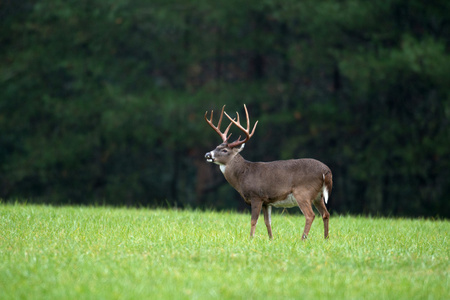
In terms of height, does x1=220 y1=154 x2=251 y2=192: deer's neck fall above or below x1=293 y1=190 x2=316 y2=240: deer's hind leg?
above

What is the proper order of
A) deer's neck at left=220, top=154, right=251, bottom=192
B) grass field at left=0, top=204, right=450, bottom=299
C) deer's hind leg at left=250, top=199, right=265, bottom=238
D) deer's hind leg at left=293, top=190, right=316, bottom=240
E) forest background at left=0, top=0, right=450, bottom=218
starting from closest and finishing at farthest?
grass field at left=0, top=204, right=450, bottom=299 < deer's hind leg at left=293, top=190, right=316, bottom=240 < deer's hind leg at left=250, top=199, right=265, bottom=238 < deer's neck at left=220, top=154, right=251, bottom=192 < forest background at left=0, top=0, right=450, bottom=218

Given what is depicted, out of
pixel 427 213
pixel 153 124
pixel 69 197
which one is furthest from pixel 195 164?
pixel 427 213

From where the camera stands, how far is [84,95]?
20.2 metres

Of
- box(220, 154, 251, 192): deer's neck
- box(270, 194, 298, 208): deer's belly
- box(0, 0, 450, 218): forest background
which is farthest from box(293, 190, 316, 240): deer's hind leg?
box(0, 0, 450, 218): forest background

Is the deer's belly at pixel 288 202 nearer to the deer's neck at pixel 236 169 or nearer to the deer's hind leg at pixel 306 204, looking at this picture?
the deer's hind leg at pixel 306 204

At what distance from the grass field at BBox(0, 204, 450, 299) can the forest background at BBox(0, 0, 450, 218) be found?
8266mm

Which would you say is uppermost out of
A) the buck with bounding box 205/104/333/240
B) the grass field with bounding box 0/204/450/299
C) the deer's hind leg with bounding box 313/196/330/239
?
the buck with bounding box 205/104/333/240

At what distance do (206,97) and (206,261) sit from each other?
12.9 m

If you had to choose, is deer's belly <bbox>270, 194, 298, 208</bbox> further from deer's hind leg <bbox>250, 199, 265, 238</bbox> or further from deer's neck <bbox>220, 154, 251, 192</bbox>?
deer's neck <bbox>220, 154, 251, 192</bbox>

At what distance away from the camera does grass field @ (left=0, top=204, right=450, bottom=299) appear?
552 cm

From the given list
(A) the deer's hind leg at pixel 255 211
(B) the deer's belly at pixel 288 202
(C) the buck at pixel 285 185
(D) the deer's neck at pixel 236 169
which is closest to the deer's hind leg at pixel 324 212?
(C) the buck at pixel 285 185

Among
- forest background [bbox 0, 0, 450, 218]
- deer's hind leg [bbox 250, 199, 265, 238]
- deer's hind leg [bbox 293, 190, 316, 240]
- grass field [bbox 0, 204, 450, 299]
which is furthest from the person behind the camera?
forest background [bbox 0, 0, 450, 218]

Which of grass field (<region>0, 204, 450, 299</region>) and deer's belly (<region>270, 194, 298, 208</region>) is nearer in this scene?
grass field (<region>0, 204, 450, 299</region>)

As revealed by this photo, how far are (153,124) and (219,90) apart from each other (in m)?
2.06
